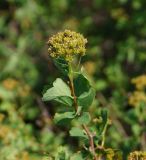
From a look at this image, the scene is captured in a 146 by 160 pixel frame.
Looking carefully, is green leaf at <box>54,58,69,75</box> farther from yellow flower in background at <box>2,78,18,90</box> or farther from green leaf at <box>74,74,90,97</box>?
yellow flower in background at <box>2,78,18,90</box>

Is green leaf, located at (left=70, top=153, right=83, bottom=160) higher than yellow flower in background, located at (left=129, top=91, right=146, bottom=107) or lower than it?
lower

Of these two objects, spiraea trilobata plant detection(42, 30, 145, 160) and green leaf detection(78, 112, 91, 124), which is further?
green leaf detection(78, 112, 91, 124)

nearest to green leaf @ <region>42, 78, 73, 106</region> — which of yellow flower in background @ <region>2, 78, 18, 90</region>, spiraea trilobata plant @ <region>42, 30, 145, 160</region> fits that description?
spiraea trilobata plant @ <region>42, 30, 145, 160</region>

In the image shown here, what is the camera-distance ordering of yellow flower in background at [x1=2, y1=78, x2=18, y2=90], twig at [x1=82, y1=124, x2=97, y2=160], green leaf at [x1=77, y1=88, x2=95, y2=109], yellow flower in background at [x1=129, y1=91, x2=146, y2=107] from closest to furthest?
1. green leaf at [x1=77, y1=88, x2=95, y2=109]
2. twig at [x1=82, y1=124, x2=97, y2=160]
3. yellow flower in background at [x1=129, y1=91, x2=146, y2=107]
4. yellow flower in background at [x1=2, y1=78, x2=18, y2=90]

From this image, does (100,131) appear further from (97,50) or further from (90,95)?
(97,50)

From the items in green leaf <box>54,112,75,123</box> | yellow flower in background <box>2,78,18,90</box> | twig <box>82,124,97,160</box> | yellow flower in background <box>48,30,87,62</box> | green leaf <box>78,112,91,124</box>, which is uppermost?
yellow flower in background <box>2,78,18,90</box>

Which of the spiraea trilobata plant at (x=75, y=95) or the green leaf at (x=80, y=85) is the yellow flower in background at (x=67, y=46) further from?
the green leaf at (x=80, y=85)

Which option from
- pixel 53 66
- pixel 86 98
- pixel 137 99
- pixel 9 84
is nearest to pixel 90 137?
pixel 86 98
